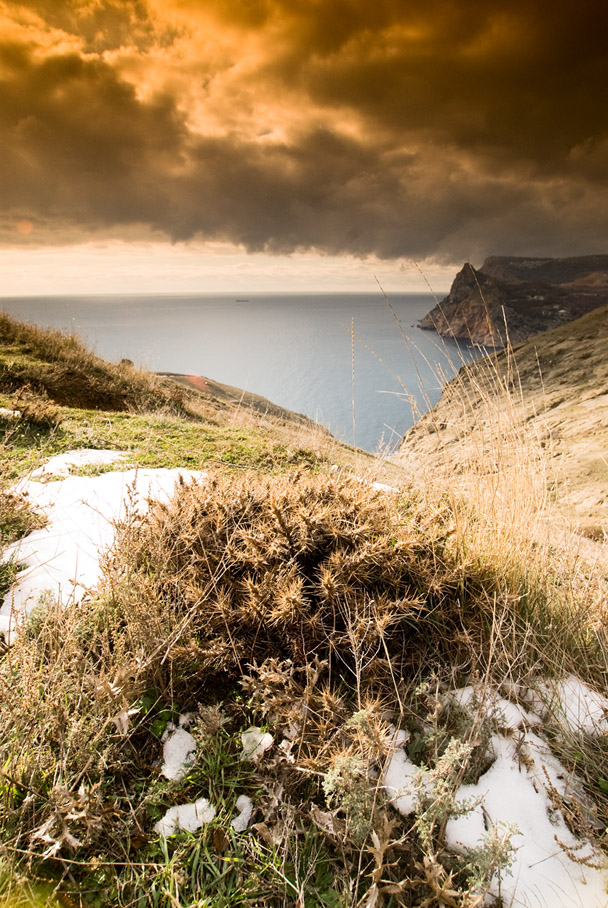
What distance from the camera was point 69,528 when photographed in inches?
130

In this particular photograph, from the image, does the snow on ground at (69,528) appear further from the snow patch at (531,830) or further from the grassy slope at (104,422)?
the snow patch at (531,830)

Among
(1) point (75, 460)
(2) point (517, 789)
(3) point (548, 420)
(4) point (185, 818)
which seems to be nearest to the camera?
(4) point (185, 818)

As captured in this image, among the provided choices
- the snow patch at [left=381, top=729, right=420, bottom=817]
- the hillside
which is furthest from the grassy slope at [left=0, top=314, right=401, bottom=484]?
the snow patch at [left=381, top=729, right=420, bottom=817]

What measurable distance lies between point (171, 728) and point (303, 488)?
153cm

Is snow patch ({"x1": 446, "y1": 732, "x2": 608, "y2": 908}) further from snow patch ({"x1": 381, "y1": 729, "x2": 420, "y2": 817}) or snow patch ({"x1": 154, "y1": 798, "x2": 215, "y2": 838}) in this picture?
snow patch ({"x1": 154, "y1": 798, "x2": 215, "y2": 838})

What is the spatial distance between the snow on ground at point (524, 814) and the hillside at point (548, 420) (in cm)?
194

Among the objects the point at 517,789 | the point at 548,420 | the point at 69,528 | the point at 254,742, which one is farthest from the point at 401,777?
the point at 548,420

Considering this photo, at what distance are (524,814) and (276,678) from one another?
1.16 m

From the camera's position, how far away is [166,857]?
4.80 feet

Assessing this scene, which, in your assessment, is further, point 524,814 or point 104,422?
point 104,422

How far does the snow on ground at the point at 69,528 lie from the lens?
2.55m

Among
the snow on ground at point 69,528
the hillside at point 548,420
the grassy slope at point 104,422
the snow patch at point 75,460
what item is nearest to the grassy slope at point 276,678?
the snow on ground at point 69,528

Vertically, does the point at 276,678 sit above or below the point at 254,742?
above

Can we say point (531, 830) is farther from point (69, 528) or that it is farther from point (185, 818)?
point (69, 528)
